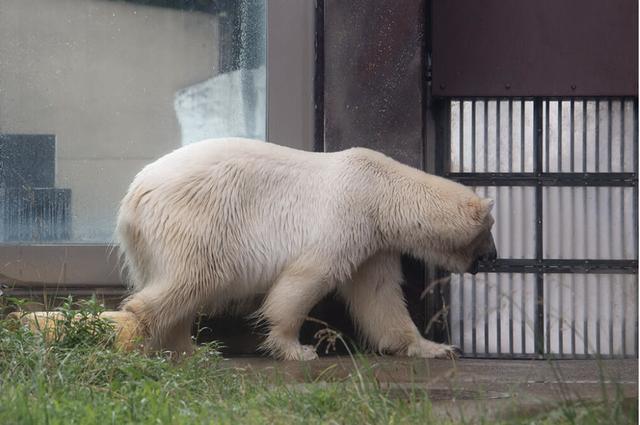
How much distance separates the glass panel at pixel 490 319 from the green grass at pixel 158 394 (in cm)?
231

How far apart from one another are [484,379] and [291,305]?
4.25 ft

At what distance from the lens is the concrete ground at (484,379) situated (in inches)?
163

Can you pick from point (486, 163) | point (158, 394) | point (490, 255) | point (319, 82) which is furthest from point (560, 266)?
point (158, 394)

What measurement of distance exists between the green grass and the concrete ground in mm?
87

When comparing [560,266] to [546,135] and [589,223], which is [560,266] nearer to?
[589,223]

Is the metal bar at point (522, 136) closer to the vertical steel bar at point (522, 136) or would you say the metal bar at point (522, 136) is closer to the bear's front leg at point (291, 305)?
the vertical steel bar at point (522, 136)

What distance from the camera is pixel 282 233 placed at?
6.58 m

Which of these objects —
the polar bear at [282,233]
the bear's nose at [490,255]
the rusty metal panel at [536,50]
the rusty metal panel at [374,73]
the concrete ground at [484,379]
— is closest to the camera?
the concrete ground at [484,379]

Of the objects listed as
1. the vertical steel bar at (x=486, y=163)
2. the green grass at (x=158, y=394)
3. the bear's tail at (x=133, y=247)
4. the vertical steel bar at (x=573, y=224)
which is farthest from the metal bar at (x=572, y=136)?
the green grass at (x=158, y=394)

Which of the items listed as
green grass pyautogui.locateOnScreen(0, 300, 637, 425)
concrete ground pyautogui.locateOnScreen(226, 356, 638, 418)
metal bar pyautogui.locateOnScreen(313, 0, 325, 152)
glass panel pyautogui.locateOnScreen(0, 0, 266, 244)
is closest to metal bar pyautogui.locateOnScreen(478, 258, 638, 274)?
concrete ground pyautogui.locateOnScreen(226, 356, 638, 418)

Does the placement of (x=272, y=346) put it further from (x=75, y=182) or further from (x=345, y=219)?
(x=75, y=182)

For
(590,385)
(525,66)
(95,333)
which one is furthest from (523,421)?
(525,66)

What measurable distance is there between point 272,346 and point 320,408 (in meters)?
A: 2.31

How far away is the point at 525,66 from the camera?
289 inches
